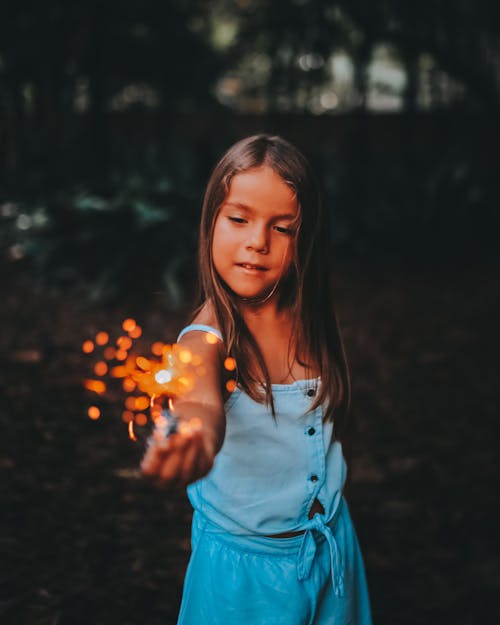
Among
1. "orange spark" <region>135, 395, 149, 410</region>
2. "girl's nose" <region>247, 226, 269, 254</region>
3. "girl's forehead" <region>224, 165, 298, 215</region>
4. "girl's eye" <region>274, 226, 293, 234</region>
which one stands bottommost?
"orange spark" <region>135, 395, 149, 410</region>

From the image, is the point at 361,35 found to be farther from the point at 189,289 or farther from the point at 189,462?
the point at 189,462

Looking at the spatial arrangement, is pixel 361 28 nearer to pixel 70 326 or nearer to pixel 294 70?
pixel 294 70

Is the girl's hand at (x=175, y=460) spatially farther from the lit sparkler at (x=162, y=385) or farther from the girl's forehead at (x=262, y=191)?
the girl's forehead at (x=262, y=191)

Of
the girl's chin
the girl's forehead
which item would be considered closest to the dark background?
the girl's chin

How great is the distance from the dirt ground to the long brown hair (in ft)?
1.11

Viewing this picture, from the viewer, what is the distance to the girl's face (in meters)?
1.38

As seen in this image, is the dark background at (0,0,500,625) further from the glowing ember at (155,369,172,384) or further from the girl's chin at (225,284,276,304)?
the girl's chin at (225,284,276,304)

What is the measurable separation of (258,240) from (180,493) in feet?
8.22

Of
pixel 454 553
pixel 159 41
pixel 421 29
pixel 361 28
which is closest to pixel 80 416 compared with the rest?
pixel 454 553

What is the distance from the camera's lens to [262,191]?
54.5 inches

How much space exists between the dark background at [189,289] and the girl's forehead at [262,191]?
1.89 ft

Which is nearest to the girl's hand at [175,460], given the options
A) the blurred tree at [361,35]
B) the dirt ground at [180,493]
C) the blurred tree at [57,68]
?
the dirt ground at [180,493]

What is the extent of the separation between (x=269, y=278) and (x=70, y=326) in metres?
4.76

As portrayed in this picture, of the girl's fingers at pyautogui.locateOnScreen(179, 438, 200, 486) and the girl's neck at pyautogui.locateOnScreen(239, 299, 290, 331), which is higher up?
the girl's neck at pyautogui.locateOnScreen(239, 299, 290, 331)
